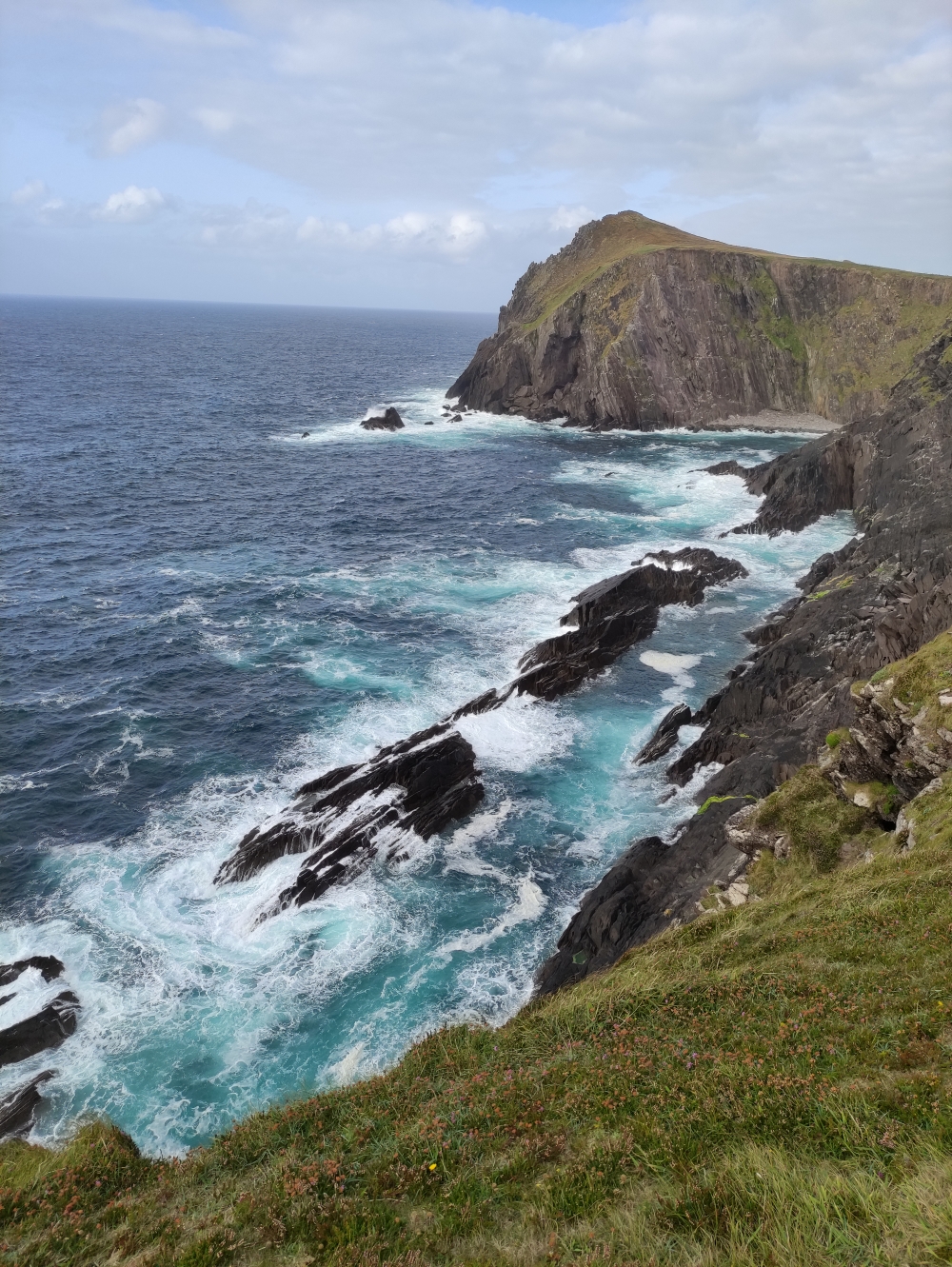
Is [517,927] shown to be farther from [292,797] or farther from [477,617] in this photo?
[477,617]

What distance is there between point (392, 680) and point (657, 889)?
71.5 feet

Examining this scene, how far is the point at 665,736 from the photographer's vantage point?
3728cm

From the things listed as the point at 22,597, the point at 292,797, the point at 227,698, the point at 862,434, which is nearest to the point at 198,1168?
the point at 292,797

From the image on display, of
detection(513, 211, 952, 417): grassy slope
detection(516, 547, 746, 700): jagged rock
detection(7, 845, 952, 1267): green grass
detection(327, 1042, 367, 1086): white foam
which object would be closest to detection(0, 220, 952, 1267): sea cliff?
detection(7, 845, 952, 1267): green grass

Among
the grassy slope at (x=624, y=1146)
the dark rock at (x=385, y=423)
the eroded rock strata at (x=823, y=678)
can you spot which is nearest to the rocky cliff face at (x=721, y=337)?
the dark rock at (x=385, y=423)

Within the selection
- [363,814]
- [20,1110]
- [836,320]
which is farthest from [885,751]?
[836,320]

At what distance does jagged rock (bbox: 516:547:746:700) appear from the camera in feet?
142

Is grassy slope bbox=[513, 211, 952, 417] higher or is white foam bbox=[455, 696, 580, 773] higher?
grassy slope bbox=[513, 211, 952, 417]

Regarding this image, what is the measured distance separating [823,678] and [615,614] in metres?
15.7

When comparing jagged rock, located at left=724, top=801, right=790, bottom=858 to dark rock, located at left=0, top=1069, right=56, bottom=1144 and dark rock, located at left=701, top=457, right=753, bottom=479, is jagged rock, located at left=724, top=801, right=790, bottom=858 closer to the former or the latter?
dark rock, located at left=0, top=1069, right=56, bottom=1144

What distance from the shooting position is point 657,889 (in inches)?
1027

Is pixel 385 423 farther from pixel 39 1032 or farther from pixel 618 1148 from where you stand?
pixel 618 1148

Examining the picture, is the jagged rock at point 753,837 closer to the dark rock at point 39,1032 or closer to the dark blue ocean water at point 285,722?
the dark blue ocean water at point 285,722

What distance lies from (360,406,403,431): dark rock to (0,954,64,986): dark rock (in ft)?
313
